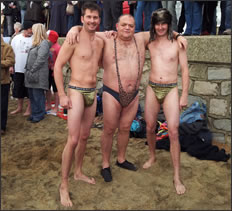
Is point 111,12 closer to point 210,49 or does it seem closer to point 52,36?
point 52,36

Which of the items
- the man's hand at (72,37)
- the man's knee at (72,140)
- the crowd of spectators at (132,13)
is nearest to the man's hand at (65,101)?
the man's knee at (72,140)

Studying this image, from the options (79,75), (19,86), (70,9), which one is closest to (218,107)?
(79,75)

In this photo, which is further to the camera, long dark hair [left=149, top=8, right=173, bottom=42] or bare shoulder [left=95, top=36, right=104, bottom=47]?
long dark hair [left=149, top=8, right=173, bottom=42]

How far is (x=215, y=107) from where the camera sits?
482 cm

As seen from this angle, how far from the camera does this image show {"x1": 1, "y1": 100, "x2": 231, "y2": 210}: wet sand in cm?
308

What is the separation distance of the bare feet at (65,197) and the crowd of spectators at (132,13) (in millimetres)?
3970

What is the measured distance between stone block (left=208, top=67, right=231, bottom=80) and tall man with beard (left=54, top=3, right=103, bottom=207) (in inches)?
97.6

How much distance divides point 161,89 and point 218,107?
5.96ft

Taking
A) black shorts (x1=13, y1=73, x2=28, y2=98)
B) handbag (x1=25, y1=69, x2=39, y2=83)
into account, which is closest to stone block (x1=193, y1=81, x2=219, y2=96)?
handbag (x1=25, y1=69, x2=39, y2=83)

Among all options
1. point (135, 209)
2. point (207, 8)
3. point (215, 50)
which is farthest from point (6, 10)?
point (135, 209)

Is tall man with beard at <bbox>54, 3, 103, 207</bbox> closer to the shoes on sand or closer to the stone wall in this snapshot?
the shoes on sand

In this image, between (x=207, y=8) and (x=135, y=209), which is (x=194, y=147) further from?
(x=207, y=8)

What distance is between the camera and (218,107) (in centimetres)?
478

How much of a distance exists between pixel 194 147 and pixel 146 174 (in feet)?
3.88
